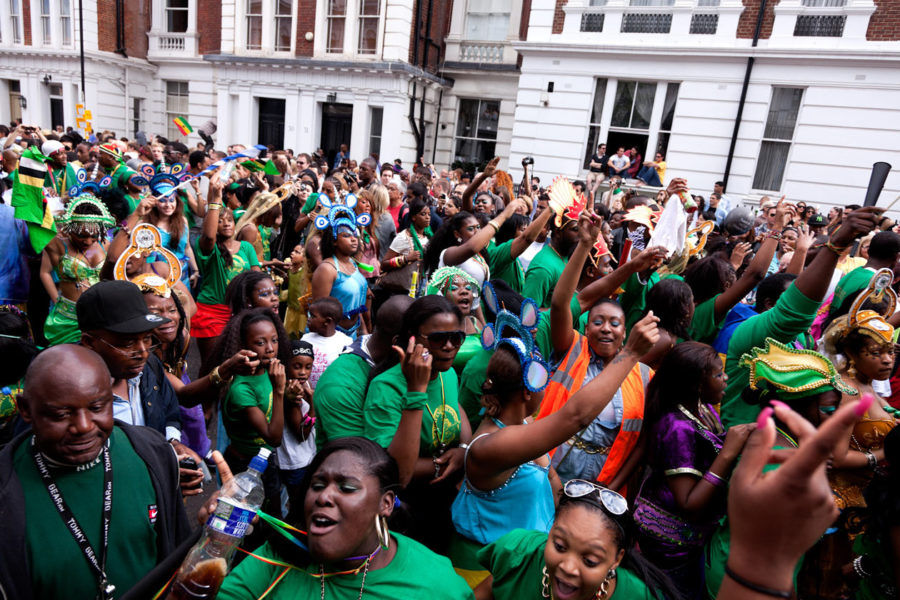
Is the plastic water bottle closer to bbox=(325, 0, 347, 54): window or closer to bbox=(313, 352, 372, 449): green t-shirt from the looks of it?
bbox=(313, 352, 372, 449): green t-shirt

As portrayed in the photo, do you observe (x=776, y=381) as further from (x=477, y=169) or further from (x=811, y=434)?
(x=477, y=169)

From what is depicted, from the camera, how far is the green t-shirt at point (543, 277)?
4.14 meters

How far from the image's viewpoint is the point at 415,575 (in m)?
1.67

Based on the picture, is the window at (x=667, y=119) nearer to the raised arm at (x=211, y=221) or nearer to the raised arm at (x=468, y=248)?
the raised arm at (x=468, y=248)

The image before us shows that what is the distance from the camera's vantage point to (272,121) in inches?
758

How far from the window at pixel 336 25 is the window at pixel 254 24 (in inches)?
110

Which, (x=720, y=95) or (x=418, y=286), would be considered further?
(x=720, y=95)

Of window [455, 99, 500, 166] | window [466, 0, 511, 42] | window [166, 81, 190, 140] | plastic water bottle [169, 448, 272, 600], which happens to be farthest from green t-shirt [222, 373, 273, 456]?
window [166, 81, 190, 140]

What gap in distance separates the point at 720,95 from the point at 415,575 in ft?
48.4

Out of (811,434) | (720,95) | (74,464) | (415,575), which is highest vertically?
(720,95)

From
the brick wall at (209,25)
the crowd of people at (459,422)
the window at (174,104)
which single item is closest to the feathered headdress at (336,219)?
the crowd of people at (459,422)

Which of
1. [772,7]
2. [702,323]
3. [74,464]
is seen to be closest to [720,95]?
[772,7]

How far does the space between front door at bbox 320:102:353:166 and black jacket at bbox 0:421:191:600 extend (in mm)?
17503

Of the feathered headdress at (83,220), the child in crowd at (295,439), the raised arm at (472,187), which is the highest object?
the raised arm at (472,187)
